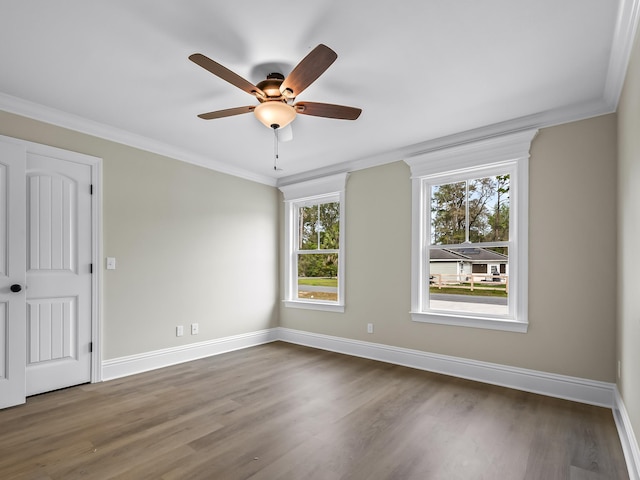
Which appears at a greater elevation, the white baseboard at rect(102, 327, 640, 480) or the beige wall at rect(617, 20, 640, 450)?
the beige wall at rect(617, 20, 640, 450)

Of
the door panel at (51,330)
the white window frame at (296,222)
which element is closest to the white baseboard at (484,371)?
the white window frame at (296,222)

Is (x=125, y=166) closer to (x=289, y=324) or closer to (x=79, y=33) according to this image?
(x=79, y=33)

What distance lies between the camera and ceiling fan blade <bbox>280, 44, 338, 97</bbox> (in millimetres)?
1839

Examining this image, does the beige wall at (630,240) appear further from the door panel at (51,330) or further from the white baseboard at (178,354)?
the door panel at (51,330)

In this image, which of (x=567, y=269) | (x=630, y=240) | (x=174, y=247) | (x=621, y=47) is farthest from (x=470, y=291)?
(x=174, y=247)

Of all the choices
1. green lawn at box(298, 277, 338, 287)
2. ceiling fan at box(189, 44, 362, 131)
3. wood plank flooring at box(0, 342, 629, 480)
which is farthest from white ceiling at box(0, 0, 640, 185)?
wood plank flooring at box(0, 342, 629, 480)

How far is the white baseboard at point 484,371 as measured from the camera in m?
2.87

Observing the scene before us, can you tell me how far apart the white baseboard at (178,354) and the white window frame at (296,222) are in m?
0.71

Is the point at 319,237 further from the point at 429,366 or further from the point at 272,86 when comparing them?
the point at 272,86

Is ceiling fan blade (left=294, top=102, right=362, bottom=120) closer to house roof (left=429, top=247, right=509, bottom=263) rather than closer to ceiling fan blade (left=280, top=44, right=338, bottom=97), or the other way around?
ceiling fan blade (left=280, top=44, right=338, bottom=97)

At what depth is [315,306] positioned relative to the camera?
491cm

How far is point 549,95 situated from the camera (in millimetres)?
2812

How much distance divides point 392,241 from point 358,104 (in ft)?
5.84

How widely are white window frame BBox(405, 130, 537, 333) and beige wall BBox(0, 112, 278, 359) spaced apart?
230cm
